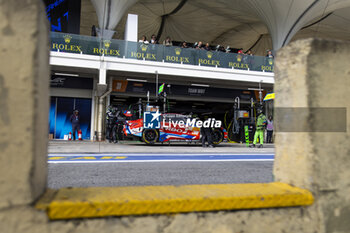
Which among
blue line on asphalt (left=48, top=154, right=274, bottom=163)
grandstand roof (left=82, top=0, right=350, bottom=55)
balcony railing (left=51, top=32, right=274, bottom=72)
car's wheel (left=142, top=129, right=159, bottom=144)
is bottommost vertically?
blue line on asphalt (left=48, top=154, right=274, bottom=163)

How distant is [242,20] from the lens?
2961 cm

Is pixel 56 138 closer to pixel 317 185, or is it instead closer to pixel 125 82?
pixel 125 82

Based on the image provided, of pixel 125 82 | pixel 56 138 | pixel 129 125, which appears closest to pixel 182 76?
pixel 125 82

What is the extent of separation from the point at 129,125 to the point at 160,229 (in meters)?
10.7

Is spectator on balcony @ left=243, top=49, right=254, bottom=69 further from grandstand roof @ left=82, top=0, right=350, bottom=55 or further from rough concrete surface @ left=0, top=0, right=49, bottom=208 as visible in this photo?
rough concrete surface @ left=0, top=0, right=49, bottom=208

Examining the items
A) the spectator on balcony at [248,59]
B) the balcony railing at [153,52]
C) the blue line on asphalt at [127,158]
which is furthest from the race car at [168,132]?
the spectator on balcony at [248,59]

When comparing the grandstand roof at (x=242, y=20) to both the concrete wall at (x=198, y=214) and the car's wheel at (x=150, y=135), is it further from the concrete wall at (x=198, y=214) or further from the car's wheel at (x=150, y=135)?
the concrete wall at (x=198, y=214)

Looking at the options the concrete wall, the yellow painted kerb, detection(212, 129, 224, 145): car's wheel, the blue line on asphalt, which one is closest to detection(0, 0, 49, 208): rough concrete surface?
the concrete wall

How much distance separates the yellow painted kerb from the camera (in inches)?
49.4

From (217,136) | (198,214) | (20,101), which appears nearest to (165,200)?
(198,214)

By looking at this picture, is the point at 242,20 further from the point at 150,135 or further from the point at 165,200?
the point at 165,200

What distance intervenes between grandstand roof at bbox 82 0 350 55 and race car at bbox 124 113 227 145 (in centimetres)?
1179

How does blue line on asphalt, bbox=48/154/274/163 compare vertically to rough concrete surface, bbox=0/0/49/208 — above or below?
below

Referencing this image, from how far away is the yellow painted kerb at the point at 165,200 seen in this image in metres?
1.26
